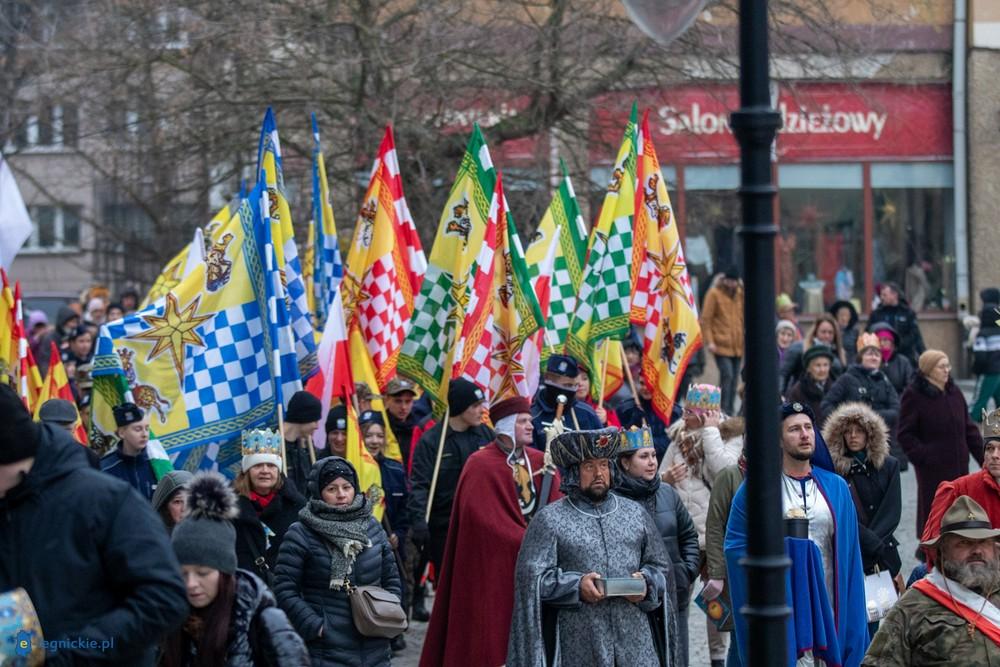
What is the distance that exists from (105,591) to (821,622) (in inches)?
149

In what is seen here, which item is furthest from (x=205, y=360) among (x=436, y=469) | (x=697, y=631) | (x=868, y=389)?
(x=868, y=389)

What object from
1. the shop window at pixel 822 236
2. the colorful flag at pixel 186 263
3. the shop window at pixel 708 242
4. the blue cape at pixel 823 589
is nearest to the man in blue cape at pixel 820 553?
the blue cape at pixel 823 589

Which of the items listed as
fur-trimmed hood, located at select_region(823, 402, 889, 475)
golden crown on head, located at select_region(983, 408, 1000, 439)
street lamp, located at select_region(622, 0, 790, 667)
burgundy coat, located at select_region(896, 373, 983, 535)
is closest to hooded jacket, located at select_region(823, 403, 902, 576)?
fur-trimmed hood, located at select_region(823, 402, 889, 475)

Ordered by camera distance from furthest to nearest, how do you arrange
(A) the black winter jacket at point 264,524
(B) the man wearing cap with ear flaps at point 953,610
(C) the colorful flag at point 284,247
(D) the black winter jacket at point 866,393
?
(D) the black winter jacket at point 866,393 < (C) the colorful flag at point 284,247 < (A) the black winter jacket at point 264,524 < (B) the man wearing cap with ear flaps at point 953,610

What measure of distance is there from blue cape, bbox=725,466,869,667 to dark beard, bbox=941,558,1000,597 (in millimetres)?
1357

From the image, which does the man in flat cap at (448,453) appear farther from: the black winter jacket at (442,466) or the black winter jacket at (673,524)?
the black winter jacket at (673,524)

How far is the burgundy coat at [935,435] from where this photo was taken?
12734 mm

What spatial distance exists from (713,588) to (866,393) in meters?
5.44

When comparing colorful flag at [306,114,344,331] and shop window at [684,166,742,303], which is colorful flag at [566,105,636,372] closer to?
colorful flag at [306,114,344,331]

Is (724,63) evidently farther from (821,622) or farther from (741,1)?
(741,1)

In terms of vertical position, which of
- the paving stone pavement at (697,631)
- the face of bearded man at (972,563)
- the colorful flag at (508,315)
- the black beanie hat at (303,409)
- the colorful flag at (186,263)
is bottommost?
the paving stone pavement at (697,631)

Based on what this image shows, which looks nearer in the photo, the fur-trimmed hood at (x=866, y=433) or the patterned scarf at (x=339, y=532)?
the patterned scarf at (x=339, y=532)

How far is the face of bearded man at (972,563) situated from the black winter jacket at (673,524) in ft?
8.96

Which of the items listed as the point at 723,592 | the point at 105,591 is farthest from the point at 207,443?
the point at 105,591
